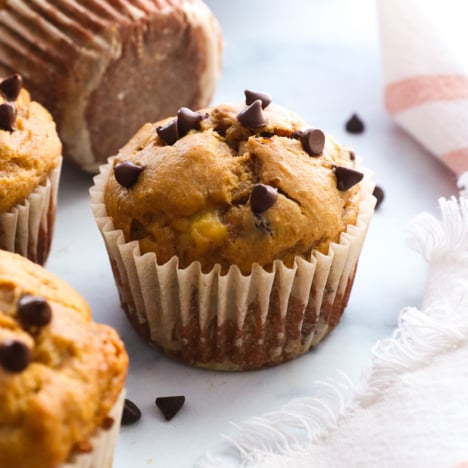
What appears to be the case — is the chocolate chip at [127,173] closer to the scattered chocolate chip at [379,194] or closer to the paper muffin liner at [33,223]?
the paper muffin liner at [33,223]

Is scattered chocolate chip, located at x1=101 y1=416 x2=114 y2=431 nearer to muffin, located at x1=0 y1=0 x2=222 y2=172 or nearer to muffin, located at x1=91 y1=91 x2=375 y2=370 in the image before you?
muffin, located at x1=91 y1=91 x2=375 y2=370

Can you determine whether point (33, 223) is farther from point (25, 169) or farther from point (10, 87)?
point (10, 87)

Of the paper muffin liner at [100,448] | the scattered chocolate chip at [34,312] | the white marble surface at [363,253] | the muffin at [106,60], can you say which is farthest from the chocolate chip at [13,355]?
the muffin at [106,60]

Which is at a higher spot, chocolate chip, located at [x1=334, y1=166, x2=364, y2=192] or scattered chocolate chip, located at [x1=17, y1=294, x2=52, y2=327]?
chocolate chip, located at [x1=334, y1=166, x2=364, y2=192]

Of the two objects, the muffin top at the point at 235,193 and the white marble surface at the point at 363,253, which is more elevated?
the muffin top at the point at 235,193

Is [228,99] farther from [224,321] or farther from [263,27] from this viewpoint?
[224,321]

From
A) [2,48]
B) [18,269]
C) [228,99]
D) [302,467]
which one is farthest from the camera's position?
[228,99]

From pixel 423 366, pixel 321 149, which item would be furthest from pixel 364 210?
pixel 423 366

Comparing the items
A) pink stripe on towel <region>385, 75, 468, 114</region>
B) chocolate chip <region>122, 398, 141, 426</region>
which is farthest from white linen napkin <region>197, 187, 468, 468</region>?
pink stripe on towel <region>385, 75, 468, 114</region>
